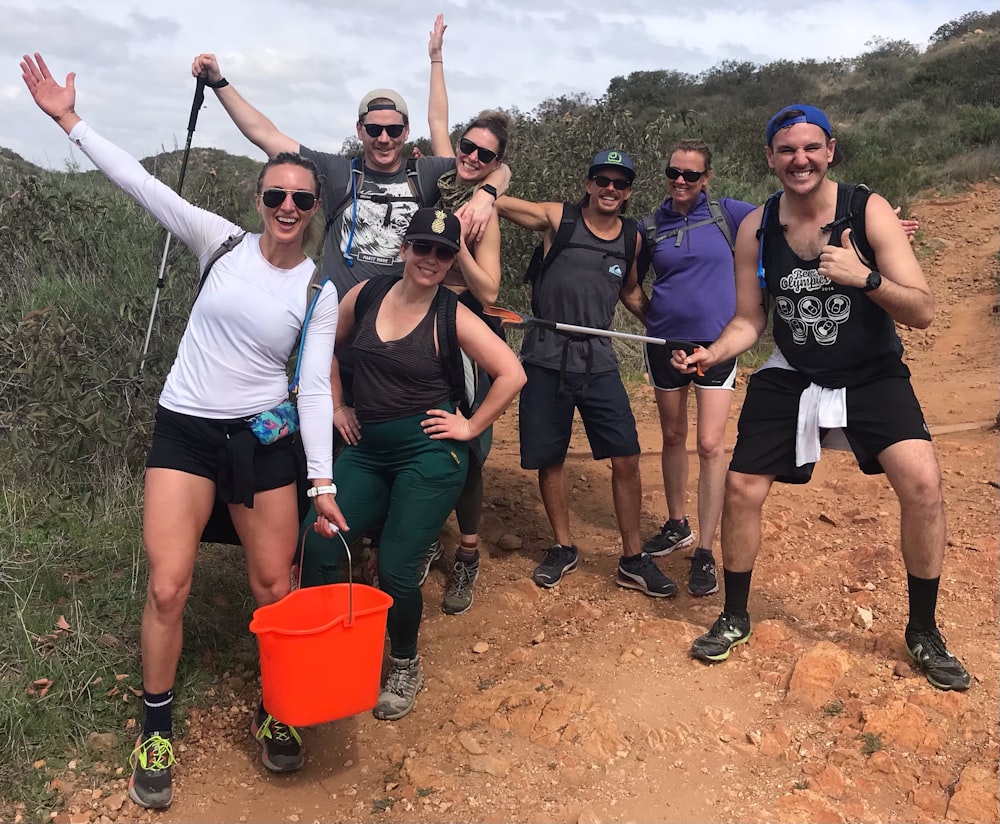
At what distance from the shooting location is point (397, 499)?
10.8 feet

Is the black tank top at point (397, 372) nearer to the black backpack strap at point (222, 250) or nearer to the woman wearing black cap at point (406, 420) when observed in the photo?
the woman wearing black cap at point (406, 420)

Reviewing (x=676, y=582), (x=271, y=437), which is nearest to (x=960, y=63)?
(x=676, y=582)

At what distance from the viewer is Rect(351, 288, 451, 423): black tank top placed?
324cm

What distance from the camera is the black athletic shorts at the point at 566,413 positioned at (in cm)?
428

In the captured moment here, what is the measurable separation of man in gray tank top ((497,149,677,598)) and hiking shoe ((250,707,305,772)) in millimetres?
1795

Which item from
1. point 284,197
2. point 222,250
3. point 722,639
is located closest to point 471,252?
point 284,197

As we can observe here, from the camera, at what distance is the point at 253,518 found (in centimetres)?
296

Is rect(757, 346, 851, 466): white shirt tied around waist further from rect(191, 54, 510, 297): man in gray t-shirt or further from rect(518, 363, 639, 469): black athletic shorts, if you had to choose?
rect(191, 54, 510, 297): man in gray t-shirt

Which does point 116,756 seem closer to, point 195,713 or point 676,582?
point 195,713

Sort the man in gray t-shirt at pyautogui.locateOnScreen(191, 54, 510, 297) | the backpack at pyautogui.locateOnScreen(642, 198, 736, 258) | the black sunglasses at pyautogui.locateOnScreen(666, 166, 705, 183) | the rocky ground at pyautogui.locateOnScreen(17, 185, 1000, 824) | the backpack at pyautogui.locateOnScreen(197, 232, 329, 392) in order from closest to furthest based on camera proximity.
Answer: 1. the rocky ground at pyautogui.locateOnScreen(17, 185, 1000, 824)
2. the backpack at pyautogui.locateOnScreen(197, 232, 329, 392)
3. the man in gray t-shirt at pyautogui.locateOnScreen(191, 54, 510, 297)
4. the black sunglasses at pyautogui.locateOnScreen(666, 166, 705, 183)
5. the backpack at pyautogui.locateOnScreen(642, 198, 736, 258)

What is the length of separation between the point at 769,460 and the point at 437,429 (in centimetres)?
140

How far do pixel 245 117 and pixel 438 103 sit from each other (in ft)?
3.49

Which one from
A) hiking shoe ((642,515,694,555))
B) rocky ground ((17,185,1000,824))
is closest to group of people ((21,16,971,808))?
rocky ground ((17,185,1000,824))

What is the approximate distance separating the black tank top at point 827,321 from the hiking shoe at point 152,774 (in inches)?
112
